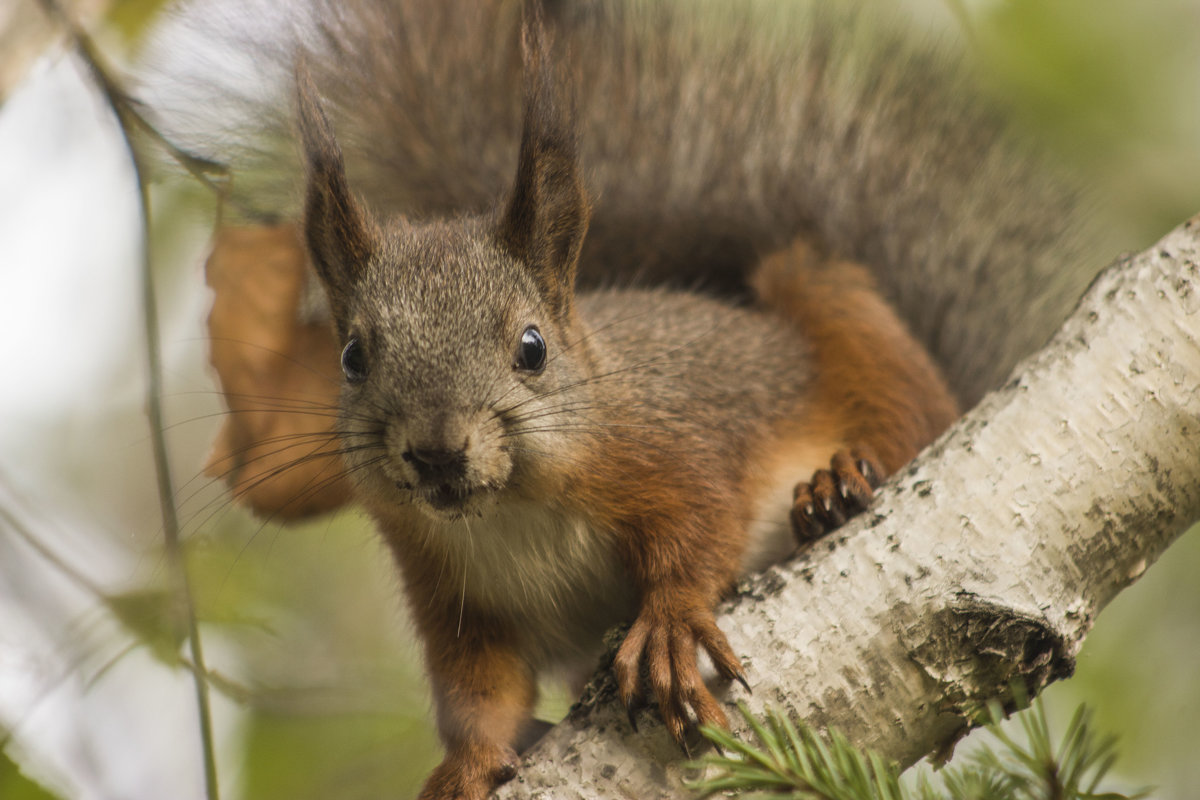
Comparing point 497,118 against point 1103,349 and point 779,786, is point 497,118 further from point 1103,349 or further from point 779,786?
point 779,786

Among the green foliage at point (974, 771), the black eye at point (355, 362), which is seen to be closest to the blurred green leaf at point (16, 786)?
the black eye at point (355, 362)

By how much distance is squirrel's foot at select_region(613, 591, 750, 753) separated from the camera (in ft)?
4.71

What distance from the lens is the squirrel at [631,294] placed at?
1.62 meters

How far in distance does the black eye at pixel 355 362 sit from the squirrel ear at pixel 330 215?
5.7 inches

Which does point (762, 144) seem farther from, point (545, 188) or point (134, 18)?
point (134, 18)

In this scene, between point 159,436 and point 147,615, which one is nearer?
point 159,436

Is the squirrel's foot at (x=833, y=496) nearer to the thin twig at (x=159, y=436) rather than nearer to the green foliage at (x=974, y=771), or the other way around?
the green foliage at (x=974, y=771)

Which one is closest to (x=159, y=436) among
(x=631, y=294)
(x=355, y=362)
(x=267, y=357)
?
(x=355, y=362)

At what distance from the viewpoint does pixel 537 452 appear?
159cm

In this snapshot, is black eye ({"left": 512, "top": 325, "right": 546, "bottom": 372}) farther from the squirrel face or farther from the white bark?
the white bark

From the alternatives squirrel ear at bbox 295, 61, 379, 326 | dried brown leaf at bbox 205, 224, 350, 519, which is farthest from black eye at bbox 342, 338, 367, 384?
dried brown leaf at bbox 205, 224, 350, 519

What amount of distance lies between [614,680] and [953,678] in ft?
1.60

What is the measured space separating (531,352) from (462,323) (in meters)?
0.14

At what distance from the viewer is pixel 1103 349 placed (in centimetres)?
157
